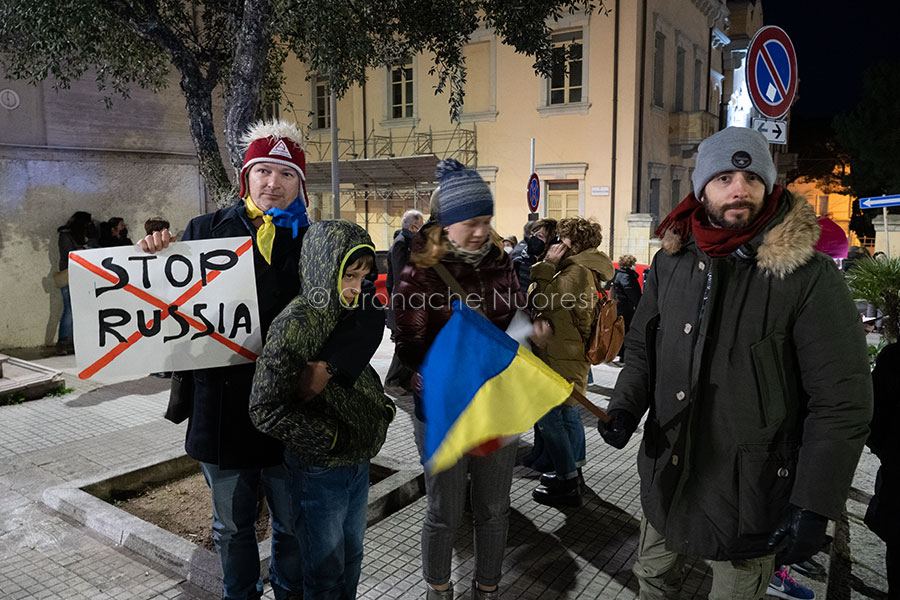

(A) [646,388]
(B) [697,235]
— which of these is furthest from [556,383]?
(B) [697,235]

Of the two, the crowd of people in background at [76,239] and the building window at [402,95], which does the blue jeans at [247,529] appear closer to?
the crowd of people in background at [76,239]

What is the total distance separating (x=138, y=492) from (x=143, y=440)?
1.13m

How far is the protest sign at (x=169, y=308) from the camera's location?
262cm

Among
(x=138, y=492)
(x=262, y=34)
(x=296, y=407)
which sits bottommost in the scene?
(x=138, y=492)

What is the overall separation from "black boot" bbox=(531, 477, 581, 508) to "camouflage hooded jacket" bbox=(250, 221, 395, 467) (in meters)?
2.15

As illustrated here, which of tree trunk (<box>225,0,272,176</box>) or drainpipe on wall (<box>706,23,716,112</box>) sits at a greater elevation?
drainpipe on wall (<box>706,23,716,112</box>)

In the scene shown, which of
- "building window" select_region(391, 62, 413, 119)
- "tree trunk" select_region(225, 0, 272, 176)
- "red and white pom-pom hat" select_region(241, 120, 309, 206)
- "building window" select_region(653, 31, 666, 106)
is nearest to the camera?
"red and white pom-pom hat" select_region(241, 120, 309, 206)

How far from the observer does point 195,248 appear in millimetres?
2719

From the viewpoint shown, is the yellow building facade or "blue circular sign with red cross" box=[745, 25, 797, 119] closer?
"blue circular sign with red cross" box=[745, 25, 797, 119]

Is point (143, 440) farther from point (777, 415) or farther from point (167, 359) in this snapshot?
point (777, 415)

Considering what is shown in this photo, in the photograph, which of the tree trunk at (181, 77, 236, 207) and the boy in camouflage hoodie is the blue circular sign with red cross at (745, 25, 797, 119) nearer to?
the boy in camouflage hoodie

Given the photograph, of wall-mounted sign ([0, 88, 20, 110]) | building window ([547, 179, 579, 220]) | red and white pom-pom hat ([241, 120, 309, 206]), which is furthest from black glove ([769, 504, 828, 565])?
building window ([547, 179, 579, 220])

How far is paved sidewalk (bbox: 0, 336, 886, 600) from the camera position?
334cm

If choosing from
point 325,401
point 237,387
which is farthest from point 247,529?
point 325,401
